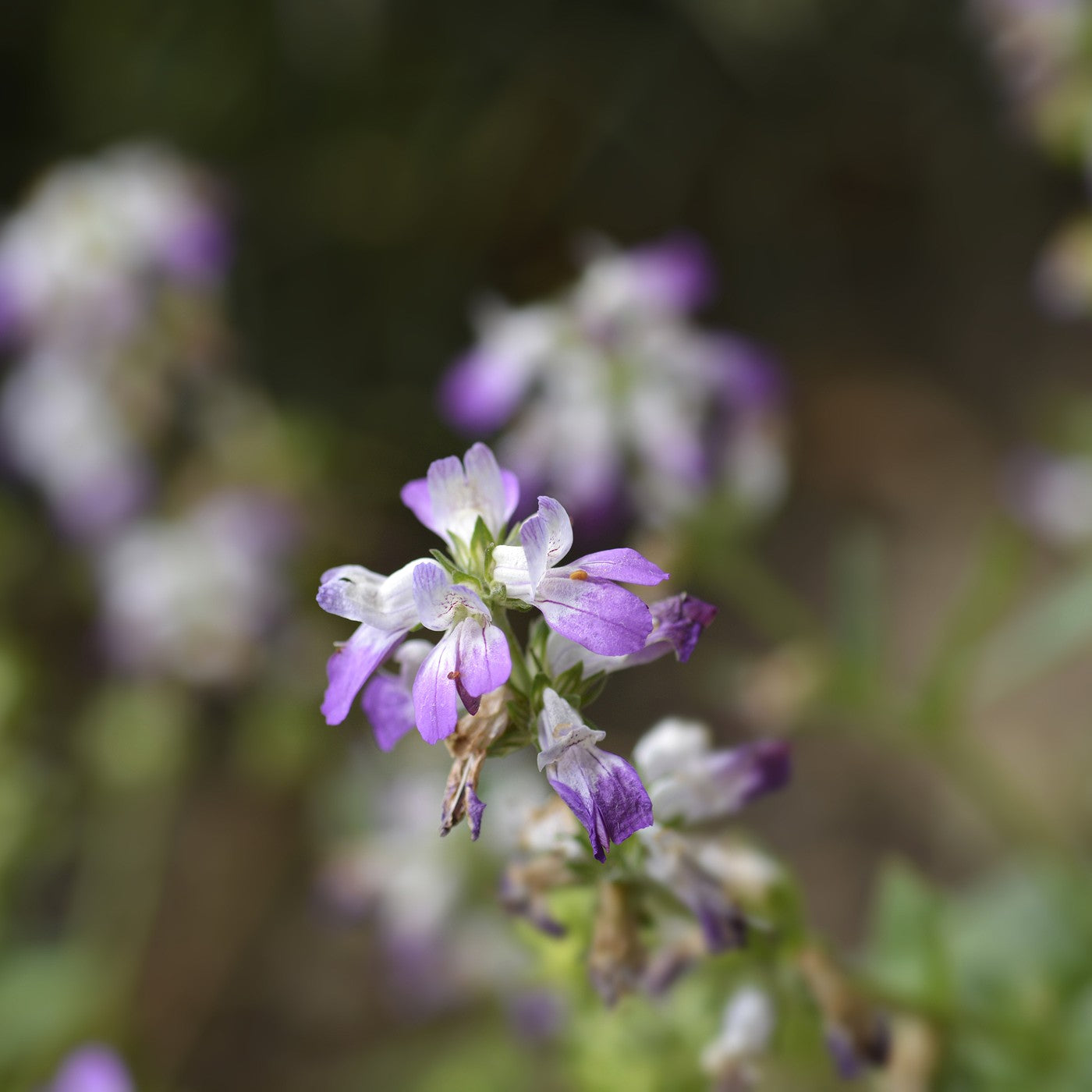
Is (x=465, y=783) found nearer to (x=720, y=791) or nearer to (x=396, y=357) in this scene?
(x=720, y=791)

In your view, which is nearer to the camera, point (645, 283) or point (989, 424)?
point (645, 283)

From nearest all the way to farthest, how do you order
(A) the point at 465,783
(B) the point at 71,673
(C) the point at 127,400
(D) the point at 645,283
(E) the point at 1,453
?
(A) the point at 465,783 → (D) the point at 645,283 → (C) the point at 127,400 → (E) the point at 1,453 → (B) the point at 71,673

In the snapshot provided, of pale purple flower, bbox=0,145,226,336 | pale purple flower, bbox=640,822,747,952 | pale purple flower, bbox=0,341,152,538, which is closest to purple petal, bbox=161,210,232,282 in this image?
pale purple flower, bbox=0,145,226,336

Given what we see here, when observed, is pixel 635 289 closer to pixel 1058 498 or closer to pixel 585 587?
pixel 1058 498

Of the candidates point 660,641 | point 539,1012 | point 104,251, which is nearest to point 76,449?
point 104,251

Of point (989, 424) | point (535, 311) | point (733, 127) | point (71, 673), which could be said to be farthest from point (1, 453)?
point (989, 424)

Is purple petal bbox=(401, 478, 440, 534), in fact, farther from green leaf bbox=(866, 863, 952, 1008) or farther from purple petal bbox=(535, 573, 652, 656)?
green leaf bbox=(866, 863, 952, 1008)

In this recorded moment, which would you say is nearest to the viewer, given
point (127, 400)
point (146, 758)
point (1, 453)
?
point (127, 400)
